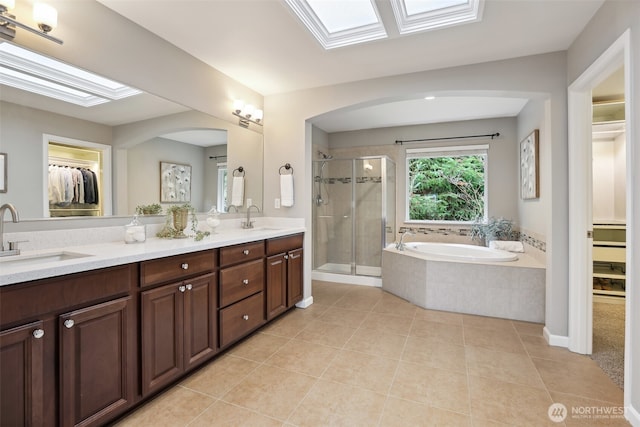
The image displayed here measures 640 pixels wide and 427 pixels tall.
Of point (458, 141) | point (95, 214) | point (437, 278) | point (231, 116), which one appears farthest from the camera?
point (458, 141)

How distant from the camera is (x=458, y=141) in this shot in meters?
4.56

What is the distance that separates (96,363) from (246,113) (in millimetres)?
2491

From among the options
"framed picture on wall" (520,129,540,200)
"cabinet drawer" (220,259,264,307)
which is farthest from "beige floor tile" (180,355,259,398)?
"framed picture on wall" (520,129,540,200)

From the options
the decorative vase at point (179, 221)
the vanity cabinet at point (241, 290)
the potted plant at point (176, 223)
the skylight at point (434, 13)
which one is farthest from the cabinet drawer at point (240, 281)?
the skylight at point (434, 13)

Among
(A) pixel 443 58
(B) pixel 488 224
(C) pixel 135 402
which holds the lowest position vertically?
(C) pixel 135 402

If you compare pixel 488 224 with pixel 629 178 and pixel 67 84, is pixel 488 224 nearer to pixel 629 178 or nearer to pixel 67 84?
pixel 629 178

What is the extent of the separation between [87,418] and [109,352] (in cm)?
28

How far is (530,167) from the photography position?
3.56 metres

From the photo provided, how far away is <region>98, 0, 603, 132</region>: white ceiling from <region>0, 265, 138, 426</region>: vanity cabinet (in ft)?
5.60

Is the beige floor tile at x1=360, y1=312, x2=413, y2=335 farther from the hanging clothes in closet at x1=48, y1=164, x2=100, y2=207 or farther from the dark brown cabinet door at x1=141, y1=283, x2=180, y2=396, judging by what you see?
the hanging clothes in closet at x1=48, y1=164, x2=100, y2=207

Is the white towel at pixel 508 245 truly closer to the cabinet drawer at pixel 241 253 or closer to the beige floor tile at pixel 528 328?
the beige floor tile at pixel 528 328

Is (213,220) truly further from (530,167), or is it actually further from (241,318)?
(530,167)

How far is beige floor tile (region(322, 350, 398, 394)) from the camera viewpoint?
193cm

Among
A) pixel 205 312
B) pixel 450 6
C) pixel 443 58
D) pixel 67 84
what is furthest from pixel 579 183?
pixel 67 84
